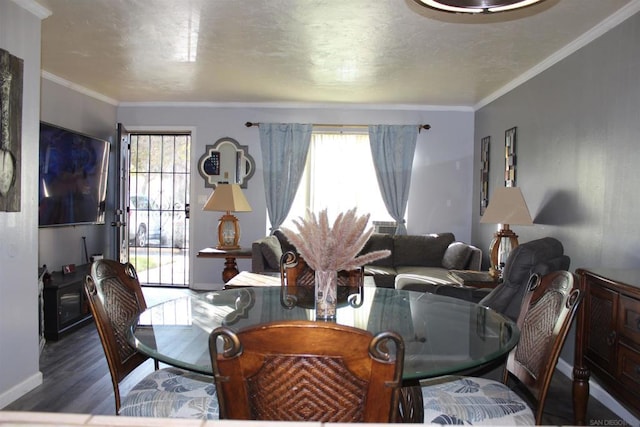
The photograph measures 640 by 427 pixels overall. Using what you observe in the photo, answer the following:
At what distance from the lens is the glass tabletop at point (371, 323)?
1.61 metres

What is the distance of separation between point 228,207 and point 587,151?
11.4ft

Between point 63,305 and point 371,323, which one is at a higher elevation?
point 371,323

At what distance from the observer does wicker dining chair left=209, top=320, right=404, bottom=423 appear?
110 centimetres

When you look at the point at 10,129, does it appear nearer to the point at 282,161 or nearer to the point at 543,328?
the point at 543,328

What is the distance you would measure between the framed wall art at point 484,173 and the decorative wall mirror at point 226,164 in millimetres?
2828

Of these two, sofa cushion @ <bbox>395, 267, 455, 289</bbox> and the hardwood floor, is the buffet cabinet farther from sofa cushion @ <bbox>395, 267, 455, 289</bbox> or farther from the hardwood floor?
sofa cushion @ <bbox>395, 267, 455, 289</bbox>

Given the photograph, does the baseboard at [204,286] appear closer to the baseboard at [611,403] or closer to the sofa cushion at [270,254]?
the sofa cushion at [270,254]

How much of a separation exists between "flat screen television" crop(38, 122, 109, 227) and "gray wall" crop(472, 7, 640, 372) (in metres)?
4.27

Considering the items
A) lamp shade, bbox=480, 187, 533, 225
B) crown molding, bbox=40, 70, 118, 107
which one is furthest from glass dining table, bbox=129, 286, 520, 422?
crown molding, bbox=40, 70, 118, 107

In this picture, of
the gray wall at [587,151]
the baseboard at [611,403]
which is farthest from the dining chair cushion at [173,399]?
the gray wall at [587,151]

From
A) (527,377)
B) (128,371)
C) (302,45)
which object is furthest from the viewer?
(302,45)

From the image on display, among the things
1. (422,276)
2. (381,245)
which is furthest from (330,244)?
(381,245)

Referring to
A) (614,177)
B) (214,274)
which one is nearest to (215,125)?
(214,274)

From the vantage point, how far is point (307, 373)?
1148 millimetres
